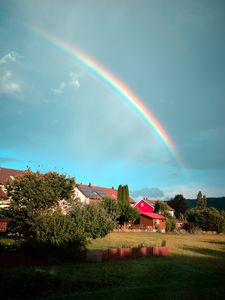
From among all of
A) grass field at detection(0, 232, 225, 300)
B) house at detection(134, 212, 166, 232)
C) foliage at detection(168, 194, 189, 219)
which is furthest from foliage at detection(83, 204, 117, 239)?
foliage at detection(168, 194, 189, 219)

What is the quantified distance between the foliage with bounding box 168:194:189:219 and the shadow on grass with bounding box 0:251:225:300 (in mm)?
87442

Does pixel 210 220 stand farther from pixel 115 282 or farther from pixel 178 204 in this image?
pixel 115 282

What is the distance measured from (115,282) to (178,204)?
9507 cm

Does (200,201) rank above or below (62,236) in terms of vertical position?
above

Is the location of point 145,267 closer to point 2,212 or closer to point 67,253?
point 67,253

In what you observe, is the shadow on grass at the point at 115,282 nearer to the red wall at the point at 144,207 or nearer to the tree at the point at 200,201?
the red wall at the point at 144,207

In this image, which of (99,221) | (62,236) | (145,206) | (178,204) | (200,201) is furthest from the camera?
(200,201)

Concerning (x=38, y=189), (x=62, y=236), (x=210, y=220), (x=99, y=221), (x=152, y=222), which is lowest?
(x=62, y=236)

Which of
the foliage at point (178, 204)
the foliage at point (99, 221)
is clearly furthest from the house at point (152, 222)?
the foliage at point (99, 221)

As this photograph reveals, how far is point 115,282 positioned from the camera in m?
13.4

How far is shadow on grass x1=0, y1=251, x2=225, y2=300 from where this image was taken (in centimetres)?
1076

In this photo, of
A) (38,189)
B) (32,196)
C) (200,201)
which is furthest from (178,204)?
(32,196)

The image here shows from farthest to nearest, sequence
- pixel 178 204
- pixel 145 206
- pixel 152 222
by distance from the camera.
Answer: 1. pixel 178 204
2. pixel 145 206
3. pixel 152 222

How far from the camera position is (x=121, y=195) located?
240 feet
